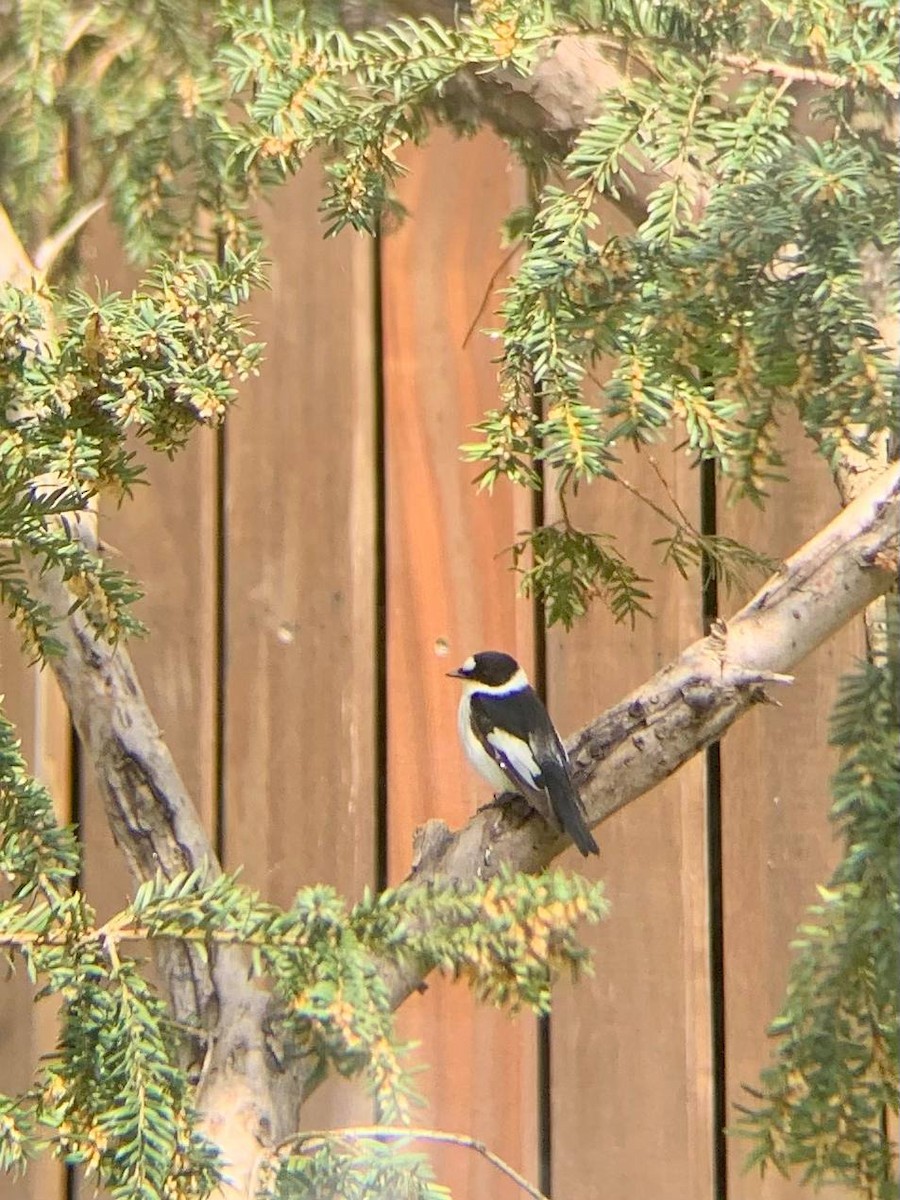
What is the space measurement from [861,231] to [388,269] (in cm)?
29

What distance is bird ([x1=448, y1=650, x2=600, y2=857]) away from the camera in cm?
62

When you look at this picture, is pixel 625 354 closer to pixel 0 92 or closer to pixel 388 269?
pixel 388 269

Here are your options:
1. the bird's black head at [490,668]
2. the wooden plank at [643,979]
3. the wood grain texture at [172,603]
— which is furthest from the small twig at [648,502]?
the wood grain texture at [172,603]

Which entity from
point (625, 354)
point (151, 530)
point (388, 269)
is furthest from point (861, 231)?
point (151, 530)

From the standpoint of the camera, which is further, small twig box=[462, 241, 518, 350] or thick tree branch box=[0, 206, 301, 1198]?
small twig box=[462, 241, 518, 350]

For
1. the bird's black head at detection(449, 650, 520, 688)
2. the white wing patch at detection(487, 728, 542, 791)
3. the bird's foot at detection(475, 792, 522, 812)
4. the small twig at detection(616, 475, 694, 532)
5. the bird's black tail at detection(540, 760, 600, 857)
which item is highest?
the small twig at detection(616, 475, 694, 532)

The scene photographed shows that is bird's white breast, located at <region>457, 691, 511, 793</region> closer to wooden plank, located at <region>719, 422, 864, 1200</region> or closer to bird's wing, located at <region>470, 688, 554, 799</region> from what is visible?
bird's wing, located at <region>470, 688, 554, 799</region>

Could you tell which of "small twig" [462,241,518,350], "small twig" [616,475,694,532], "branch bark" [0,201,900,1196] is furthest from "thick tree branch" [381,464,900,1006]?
"small twig" [462,241,518,350]

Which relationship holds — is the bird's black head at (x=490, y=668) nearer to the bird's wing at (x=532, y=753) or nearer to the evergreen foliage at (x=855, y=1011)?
the bird's wing at (x=532, y=753)

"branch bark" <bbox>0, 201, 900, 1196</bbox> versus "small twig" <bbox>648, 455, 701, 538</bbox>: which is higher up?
"small twig" <bbox>648, 455, 701, 538</bbox>

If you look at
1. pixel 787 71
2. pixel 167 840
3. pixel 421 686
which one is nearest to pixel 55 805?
pixel 167 840

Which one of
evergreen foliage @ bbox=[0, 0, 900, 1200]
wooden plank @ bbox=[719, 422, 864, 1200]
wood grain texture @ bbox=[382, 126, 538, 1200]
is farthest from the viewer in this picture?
wood grain texture @ bbox=[382, 126, 538, 1200]

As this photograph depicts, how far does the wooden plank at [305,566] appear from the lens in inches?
29.2

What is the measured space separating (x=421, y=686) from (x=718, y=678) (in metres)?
0.21
